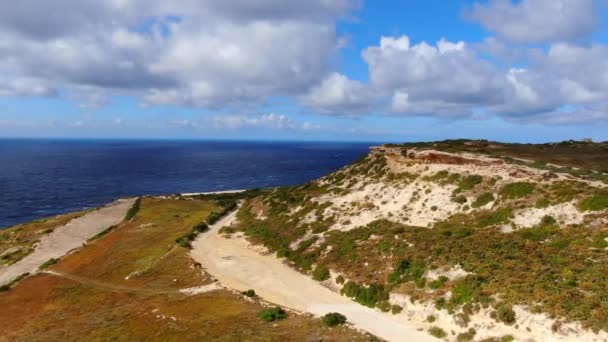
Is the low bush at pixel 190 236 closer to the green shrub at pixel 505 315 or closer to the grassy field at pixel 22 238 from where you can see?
the grassy field at pixel 22 238

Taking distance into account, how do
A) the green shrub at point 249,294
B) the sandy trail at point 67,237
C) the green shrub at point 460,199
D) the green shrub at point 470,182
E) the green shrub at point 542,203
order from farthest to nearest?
the sandy trail at point 67,237 → the green shrub at point 470,182 → the green shrub at point 460,199 → the green shrub at point 542,203 → the green shrub at point 249,294

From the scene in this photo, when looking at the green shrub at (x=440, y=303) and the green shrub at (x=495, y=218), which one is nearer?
the green shrub at (x=440, y=303)

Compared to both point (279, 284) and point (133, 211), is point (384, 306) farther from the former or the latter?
point (133, 211)

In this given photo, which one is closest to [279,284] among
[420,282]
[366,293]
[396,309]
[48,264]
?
[366,293]

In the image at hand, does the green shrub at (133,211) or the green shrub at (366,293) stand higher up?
the green shrub at (366,293)

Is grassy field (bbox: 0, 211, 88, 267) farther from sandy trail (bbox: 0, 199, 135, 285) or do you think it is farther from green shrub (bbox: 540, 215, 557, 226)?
green shrub (bbox: 540, 215, 557, 226)

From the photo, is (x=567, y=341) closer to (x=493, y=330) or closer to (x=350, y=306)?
(x=493, y=330)

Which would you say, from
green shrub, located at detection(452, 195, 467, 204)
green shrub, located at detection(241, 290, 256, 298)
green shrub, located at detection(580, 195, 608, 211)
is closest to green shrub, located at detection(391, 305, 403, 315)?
green shrub, located at detection(241, 290, 256, 298)

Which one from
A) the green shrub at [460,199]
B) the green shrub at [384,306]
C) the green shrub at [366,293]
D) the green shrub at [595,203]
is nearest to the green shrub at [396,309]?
the green shrub at [384,306]
